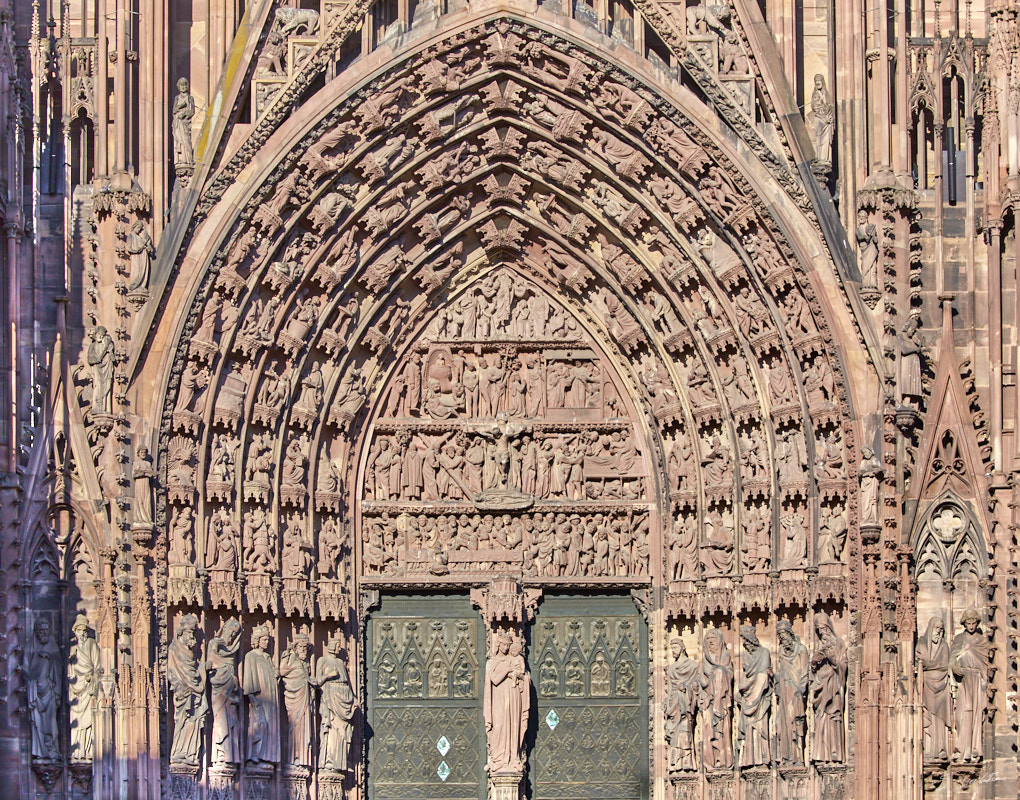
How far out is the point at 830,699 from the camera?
741 inches

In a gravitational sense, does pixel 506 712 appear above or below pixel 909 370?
below

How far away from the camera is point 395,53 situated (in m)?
19.5

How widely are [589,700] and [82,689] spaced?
4709 millimetres

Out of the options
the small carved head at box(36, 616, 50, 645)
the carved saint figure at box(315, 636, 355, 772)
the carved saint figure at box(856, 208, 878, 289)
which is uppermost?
the carved saint figure at box(856, 208, 878, 289)

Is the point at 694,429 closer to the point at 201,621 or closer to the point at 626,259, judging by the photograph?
the point at 626,259

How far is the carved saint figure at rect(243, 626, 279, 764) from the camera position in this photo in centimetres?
1933

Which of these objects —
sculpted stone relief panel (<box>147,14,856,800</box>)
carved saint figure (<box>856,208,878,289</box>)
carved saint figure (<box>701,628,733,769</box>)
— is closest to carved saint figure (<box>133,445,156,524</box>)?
sculpted stone relief panel (<box>147,14,856,800</box>)

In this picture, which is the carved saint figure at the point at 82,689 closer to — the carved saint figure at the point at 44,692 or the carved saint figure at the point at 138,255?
the carved saint figure at the point at 44,692

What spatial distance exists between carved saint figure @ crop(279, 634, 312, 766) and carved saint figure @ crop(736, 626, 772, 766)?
3798 mm

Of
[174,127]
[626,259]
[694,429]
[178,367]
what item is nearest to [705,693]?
[694,429]

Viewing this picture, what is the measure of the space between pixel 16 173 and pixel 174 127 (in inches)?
55.2

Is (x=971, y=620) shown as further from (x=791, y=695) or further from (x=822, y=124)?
(x=822, y=124)

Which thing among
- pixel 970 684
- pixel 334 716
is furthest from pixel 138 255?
pixel 970 684

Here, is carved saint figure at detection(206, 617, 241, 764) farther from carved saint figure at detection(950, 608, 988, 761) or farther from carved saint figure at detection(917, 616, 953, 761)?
carved saint figure at detection(950, 608, 988, 761)
